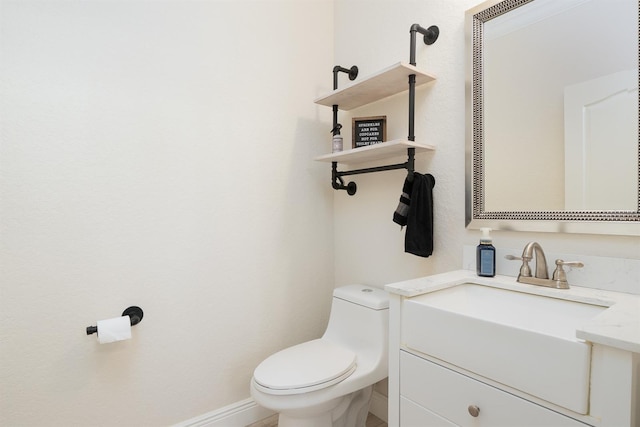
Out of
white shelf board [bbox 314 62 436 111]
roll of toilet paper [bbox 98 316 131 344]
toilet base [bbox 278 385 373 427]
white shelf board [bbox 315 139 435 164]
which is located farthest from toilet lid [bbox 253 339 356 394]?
white shelf board [bbox 314 62 436 111]

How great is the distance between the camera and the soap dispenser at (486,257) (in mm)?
1158

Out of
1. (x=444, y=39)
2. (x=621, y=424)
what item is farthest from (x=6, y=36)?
(x=621, y=424)

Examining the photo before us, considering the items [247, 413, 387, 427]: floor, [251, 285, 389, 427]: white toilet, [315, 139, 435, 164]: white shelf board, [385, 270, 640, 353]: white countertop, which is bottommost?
[247, 413, 387, 427]: floor

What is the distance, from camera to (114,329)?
1.23 metres

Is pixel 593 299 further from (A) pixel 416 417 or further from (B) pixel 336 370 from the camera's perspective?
(B) pixel 336 370

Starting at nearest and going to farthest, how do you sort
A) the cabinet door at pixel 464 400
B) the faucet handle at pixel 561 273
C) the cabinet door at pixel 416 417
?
the cabinet door at pixel 464 400, the cabinet door at pixel 416 417, the faucet handle at pixel 561 273

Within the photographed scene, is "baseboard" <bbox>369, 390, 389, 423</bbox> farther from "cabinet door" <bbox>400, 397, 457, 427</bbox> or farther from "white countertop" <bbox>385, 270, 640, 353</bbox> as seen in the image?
"white countertop" <bbox>385, 270, 640, 353</bbox>

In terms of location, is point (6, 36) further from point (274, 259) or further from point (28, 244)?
point (274, 259)

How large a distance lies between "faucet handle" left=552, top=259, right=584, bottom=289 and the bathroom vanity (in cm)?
2

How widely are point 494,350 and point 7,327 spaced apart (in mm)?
1561

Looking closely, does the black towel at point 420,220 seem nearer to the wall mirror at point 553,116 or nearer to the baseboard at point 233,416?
the wall mirror at point 553,116

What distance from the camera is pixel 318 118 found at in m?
1.93

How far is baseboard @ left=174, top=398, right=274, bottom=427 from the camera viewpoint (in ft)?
4.93

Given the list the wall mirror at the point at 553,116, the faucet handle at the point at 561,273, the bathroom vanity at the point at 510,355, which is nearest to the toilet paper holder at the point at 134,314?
the bathroom vanity at the point at 510,355
